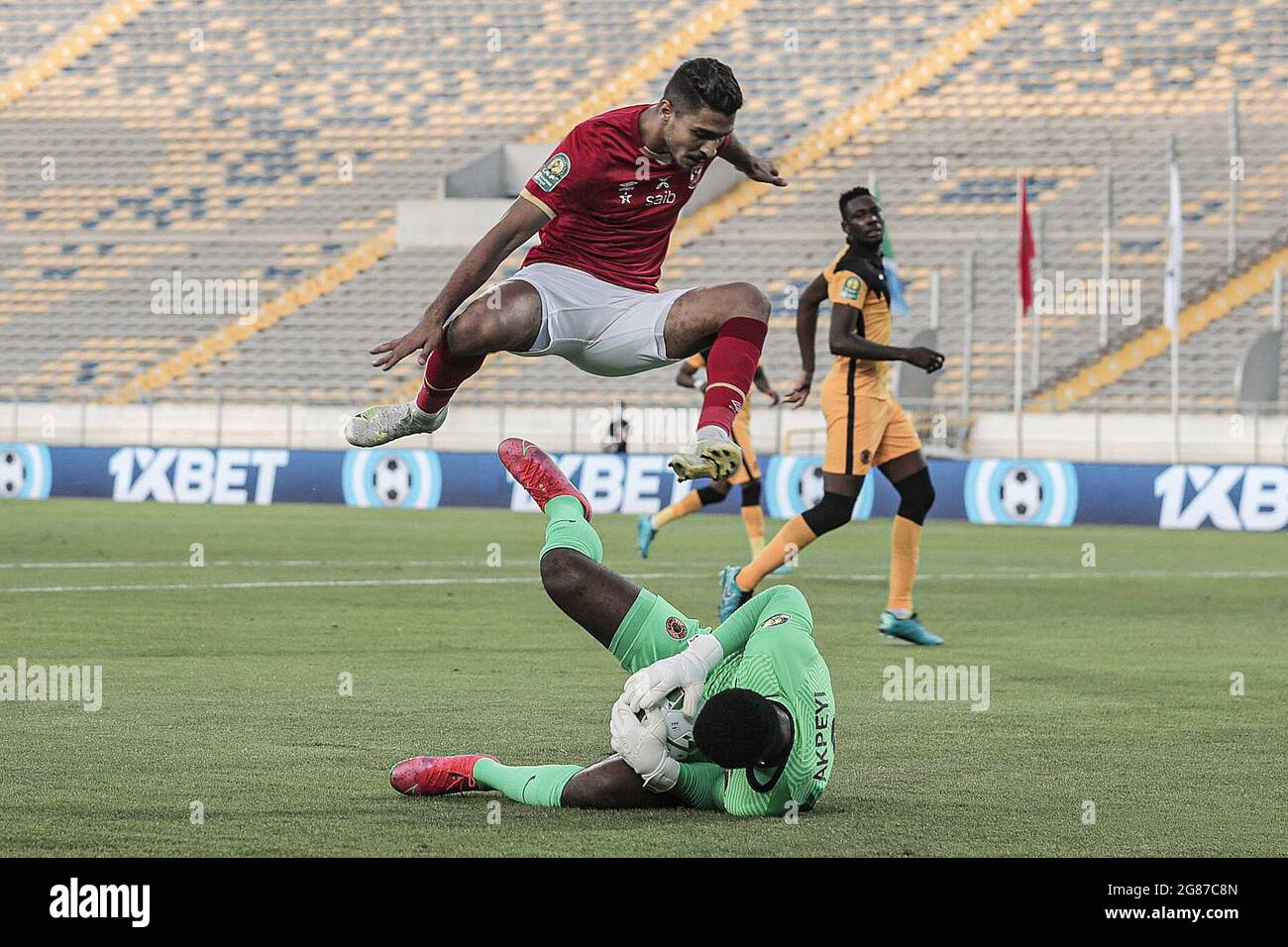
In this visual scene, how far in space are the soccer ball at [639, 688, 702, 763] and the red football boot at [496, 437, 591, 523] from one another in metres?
1.01

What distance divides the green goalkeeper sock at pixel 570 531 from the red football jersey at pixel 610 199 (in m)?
1.18

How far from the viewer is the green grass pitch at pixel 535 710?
5344 mm

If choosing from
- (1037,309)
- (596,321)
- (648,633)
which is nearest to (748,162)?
(596,321)

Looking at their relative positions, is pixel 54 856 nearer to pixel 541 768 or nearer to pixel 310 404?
pixel 541 768

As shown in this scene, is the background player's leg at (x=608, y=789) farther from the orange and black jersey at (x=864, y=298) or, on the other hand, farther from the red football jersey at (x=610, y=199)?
the orange and black jersey at (x=864, y=298)

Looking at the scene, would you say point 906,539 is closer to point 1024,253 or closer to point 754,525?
point 754,525

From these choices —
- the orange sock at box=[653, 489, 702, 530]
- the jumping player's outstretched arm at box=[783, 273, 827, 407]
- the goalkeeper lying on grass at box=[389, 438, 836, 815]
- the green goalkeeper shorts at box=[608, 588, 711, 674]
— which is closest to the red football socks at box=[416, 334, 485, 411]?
the goalkeeper lying on grass at box=[389, 438, 836, 815]

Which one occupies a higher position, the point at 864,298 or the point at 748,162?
the point at 748,162

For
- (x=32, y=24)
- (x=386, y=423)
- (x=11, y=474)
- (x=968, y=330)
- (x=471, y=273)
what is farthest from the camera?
(x=32, y=24)

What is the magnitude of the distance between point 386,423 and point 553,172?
1231mm

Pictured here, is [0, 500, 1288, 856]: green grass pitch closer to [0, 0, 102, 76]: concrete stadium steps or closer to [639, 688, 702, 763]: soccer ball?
[639, 688, 702, 763]: soccer ball

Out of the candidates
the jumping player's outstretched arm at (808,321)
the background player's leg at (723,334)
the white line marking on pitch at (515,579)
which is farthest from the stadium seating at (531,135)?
the background player's leg at (723,334)

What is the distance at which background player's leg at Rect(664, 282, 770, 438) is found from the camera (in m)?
6.82

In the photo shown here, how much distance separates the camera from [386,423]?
728 cm
